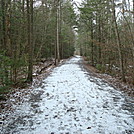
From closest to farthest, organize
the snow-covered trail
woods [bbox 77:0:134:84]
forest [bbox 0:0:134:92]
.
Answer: the snow-covered trail < forest [bbox 0:0:134:92] < woods [bbox 77:0:134:84]

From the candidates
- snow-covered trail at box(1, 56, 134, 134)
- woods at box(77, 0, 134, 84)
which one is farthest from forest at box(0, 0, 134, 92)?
snow-covered trail at box(1, 56, 134, 134)

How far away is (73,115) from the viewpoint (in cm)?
450

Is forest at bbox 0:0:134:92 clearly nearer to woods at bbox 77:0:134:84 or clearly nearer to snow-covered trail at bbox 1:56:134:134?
woods at bbox 77:0:134:84

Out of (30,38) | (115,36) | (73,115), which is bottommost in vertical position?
(73,115)

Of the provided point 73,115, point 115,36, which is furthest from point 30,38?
point 115,36

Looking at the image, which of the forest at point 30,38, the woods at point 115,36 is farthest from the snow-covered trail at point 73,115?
the woods at point 115,36

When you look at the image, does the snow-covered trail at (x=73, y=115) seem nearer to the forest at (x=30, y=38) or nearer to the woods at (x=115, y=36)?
the forest at (x=30, y=38)

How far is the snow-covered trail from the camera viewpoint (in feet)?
12.3

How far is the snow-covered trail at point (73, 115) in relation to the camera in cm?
373

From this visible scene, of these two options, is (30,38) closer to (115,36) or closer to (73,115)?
(73,115)

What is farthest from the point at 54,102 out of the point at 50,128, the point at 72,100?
the point at 50,128

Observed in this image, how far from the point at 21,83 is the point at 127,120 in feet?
20.7

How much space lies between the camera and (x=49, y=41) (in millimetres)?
24328

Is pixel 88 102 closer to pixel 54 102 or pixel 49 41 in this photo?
pixel 54 102
